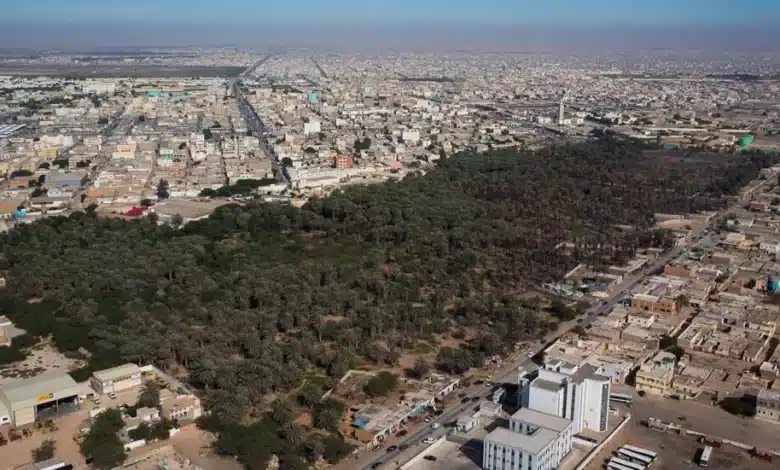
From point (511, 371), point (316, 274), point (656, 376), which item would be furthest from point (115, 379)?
point (656, 376)

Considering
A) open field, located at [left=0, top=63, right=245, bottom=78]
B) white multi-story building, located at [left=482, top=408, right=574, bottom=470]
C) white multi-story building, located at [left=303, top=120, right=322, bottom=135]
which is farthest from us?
open field, located at [left=0, top=63, right=245, bottom=78]

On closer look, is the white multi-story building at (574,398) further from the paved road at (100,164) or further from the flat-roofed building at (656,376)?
the paved road at (100,164)

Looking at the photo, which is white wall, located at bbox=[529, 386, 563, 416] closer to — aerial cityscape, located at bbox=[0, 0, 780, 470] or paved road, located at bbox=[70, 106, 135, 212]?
aerial cityscape, located at bbox=[0, 0, 780, 470]

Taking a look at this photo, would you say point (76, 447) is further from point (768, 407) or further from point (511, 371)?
point (768, 407)

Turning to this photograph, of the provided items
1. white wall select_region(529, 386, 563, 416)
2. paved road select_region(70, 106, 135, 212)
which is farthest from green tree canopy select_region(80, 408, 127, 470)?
paved road select_region(70, 106, 135, 212)

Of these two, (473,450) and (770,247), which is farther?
(770,247)

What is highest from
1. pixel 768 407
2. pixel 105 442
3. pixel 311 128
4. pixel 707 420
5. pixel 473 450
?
pixel 311 128
